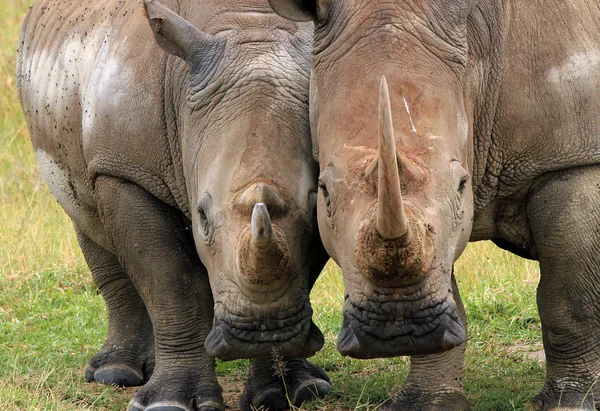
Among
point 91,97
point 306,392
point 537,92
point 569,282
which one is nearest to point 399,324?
point 569,282

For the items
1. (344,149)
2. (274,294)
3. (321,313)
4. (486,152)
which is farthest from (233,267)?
(321,313)

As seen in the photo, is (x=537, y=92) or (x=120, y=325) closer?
(x=537, y=92)

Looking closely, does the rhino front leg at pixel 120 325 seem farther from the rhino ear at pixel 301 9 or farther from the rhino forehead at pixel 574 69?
the rhino forehead at pixel 574 69

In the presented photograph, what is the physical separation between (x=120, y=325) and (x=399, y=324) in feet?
10.1

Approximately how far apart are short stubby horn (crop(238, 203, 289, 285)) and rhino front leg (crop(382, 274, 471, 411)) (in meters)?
1.17

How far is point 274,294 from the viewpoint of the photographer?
5.75 m

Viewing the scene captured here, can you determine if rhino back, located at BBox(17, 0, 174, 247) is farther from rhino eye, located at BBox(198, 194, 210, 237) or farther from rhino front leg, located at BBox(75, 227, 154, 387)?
rhino eye, located at BBox(198, 194, 210, 237)

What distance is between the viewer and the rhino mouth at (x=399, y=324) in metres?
5.21

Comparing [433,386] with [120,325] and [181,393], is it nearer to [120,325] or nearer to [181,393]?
[181,393]

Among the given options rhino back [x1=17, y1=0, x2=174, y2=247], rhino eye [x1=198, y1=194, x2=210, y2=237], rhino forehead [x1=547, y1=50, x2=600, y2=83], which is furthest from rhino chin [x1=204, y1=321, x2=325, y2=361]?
rhino forehead [x1=547, y1=50, x2=600, y2=83]

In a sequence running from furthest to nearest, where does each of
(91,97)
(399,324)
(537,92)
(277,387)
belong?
(277,387) → (91,97) → (537,92) → (399,324)

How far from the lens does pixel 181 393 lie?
261 inches

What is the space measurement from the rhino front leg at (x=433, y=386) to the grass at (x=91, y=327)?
0.22 metres

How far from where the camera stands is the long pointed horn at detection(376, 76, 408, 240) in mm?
4824
